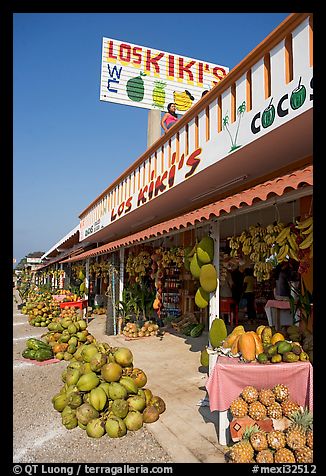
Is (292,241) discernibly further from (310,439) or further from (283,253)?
(310,439)

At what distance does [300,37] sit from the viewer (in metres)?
4.37

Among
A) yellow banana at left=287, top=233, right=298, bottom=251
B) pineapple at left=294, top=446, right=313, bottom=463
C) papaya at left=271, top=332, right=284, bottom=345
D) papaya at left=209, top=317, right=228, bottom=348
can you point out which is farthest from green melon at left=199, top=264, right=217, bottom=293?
pineapple at left=294, top=446, right=313, bottom=463

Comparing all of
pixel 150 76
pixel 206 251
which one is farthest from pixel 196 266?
pixel 150 76

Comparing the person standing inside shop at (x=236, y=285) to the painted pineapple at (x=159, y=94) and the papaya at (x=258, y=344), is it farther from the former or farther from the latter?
the painted pineapple at (x=159, y=94)

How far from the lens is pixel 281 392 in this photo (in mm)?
4129

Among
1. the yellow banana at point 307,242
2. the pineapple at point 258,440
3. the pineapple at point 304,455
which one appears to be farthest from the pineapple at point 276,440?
the yellow banana at point 307,242

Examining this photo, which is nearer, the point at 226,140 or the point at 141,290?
the point at 226,140

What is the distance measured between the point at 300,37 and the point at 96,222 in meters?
13.4

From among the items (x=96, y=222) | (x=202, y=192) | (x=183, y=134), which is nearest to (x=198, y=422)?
(x=202, y=192)

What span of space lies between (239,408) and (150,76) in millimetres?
14375

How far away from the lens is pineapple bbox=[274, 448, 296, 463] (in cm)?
346

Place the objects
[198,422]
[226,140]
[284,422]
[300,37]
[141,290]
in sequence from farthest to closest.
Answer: [141,290] → [226,140] → [198,422] → [300,37] → [284,422]

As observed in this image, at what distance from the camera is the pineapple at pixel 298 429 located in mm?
3518

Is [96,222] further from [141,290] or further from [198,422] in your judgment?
[198,422]
